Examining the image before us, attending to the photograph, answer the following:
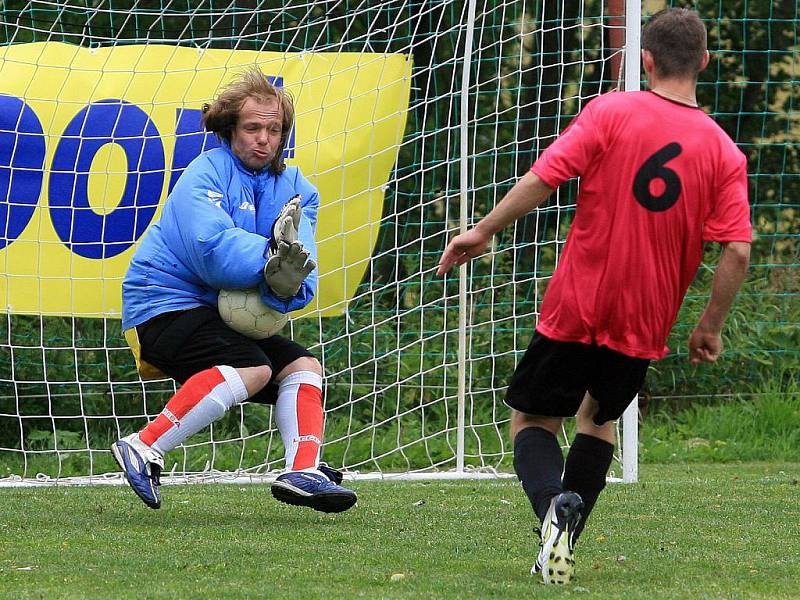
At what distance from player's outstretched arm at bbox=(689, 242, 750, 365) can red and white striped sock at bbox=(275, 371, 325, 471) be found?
1666 millimetres

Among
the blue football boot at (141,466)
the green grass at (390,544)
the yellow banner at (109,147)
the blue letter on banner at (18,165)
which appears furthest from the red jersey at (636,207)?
the blue letter on banner at (18,165)

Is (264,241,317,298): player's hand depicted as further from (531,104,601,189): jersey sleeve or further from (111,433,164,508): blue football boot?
(531,104,601,189): jersey sleeve

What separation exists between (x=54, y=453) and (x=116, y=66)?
7.17 ft

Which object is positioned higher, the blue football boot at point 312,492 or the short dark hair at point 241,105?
the short dark hair at point 241,105

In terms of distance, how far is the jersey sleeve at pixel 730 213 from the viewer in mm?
3410

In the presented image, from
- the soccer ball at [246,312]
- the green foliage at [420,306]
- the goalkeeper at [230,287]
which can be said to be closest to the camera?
the goalkeeper at [230,287]

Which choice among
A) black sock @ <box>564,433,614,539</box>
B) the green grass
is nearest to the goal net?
the green grass

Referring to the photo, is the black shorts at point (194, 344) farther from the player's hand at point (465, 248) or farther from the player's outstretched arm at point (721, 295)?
the player's outstretched arm at point (721, 295)

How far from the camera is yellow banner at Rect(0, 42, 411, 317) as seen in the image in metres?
6.50

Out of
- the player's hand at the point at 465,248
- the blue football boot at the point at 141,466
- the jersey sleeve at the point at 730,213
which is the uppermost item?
the jersey sleeve at the point at 730,213

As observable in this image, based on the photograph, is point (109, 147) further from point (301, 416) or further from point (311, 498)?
point (311, 498)

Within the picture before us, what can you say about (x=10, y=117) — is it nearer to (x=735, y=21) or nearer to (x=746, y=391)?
(x=746, y=391)

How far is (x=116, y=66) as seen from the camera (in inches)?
260

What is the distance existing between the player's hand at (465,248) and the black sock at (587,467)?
2.20 ft
